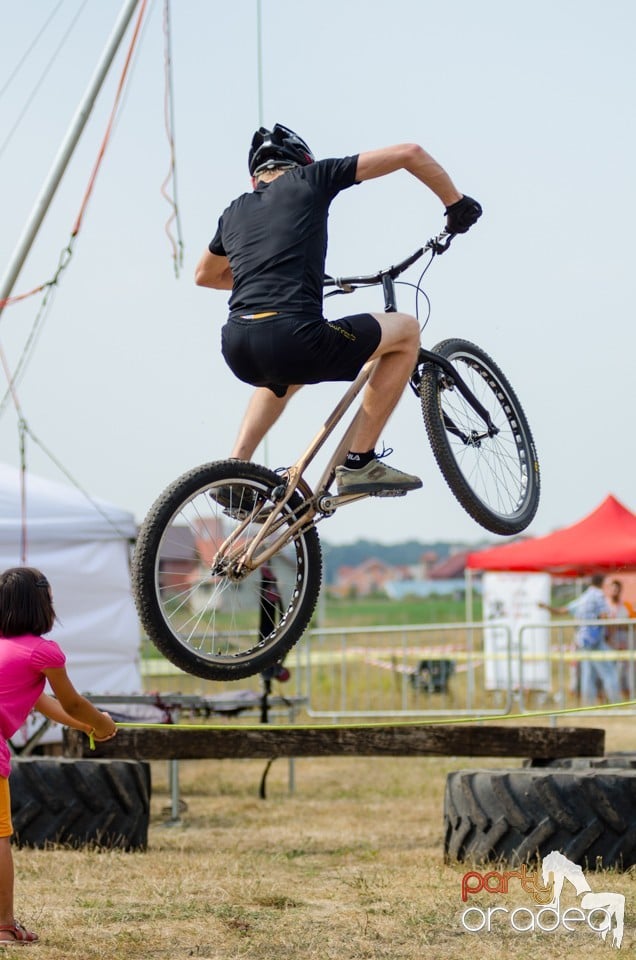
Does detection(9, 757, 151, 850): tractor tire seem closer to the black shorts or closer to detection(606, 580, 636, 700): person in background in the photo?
the black shorts

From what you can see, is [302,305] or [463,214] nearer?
[302,305]

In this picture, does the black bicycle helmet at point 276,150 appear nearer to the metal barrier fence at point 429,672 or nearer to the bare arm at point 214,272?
the bare arm at point 214,272

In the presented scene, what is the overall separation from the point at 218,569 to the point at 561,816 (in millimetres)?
3726

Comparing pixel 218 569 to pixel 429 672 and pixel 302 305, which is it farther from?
pixel 429 672

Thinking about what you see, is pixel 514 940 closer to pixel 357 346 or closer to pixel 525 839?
pixel 525 839

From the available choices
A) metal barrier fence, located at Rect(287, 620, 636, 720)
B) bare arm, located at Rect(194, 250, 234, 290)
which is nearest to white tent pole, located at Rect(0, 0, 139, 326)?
bare arm, located at Rect(194, 250, 234, 290)

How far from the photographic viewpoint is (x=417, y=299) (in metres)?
6.58

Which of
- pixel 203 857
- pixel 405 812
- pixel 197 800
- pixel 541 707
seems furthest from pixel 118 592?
pixel 541 707

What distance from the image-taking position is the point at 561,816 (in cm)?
844

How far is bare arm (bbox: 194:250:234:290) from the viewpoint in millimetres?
6422

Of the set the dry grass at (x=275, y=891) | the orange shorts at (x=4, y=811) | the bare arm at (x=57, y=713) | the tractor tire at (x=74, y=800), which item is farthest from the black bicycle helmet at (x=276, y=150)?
the tractor tire at (x=74, y=800)

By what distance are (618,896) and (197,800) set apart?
301 inches

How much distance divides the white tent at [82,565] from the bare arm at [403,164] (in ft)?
24.7

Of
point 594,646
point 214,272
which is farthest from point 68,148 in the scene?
point 594,646
